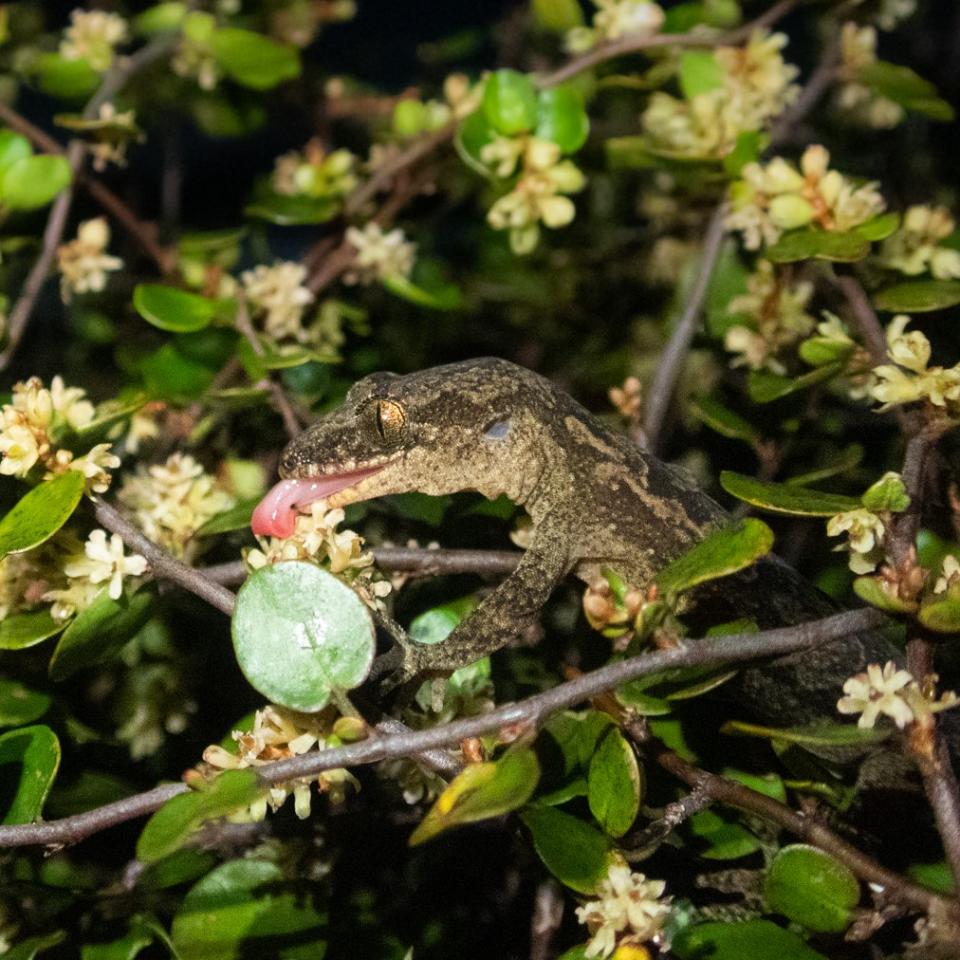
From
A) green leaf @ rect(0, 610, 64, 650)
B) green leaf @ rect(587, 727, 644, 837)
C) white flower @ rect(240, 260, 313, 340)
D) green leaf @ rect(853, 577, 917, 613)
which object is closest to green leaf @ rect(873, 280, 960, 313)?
green leaf @ rect(853, 577, 917, 613)

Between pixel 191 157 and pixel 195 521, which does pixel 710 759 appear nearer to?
pixel 195 521

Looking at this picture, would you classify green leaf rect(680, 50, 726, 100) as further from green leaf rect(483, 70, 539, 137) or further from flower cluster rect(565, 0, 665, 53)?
green leaf rect(483, 70, 539, 137)

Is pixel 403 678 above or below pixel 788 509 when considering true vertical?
below

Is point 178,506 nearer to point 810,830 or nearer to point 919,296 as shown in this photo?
point 810,830

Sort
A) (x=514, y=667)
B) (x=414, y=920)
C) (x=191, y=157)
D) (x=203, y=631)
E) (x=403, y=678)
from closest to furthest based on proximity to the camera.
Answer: (x=403, y=678) → (x=414, y=920) → (x=514, y=667) → (x=203, y=631) → (x=191, y=157)

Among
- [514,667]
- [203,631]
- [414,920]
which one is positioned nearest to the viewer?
[414,920]

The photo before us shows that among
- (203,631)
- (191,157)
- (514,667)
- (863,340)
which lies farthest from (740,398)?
(191,157)
